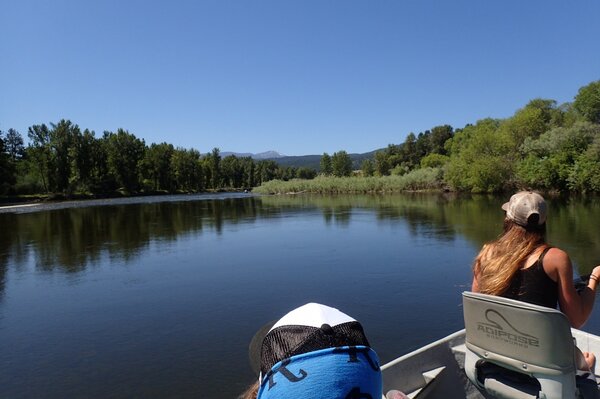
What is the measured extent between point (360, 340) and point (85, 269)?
46.2ft

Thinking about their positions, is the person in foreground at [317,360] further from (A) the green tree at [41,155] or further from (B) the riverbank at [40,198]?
(A) the green tree at [41,155]

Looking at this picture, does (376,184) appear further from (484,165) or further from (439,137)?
(439,137)

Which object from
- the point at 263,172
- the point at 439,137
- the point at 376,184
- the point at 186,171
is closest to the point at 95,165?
the point at 186,171

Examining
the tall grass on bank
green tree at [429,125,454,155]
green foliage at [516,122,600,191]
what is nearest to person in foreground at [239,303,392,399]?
green foliage at [516,122,600,191]

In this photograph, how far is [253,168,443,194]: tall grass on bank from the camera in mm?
62812

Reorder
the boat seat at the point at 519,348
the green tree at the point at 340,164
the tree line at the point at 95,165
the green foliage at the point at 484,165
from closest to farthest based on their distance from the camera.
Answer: the boat seat at the point at 519,348 → the green foliage at the point at 484,165 → the tree line at the point at 95,165 → the green tree at the point at 340,164

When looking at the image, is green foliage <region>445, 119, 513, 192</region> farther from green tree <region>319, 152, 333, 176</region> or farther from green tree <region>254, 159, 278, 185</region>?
green tree <region>254, 159, 278, 185</region>

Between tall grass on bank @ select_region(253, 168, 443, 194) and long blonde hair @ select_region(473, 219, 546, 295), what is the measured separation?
61827mm

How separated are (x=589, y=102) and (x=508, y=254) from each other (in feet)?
201

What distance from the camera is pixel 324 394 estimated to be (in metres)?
1.30

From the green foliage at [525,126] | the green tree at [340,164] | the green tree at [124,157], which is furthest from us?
the green tree at [340,164]

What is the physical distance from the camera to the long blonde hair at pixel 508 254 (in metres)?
2.79

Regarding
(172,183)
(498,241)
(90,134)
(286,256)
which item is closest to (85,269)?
(286,256)

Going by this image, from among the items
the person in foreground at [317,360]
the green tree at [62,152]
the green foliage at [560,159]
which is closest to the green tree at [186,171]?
the green tree at [62,152]
